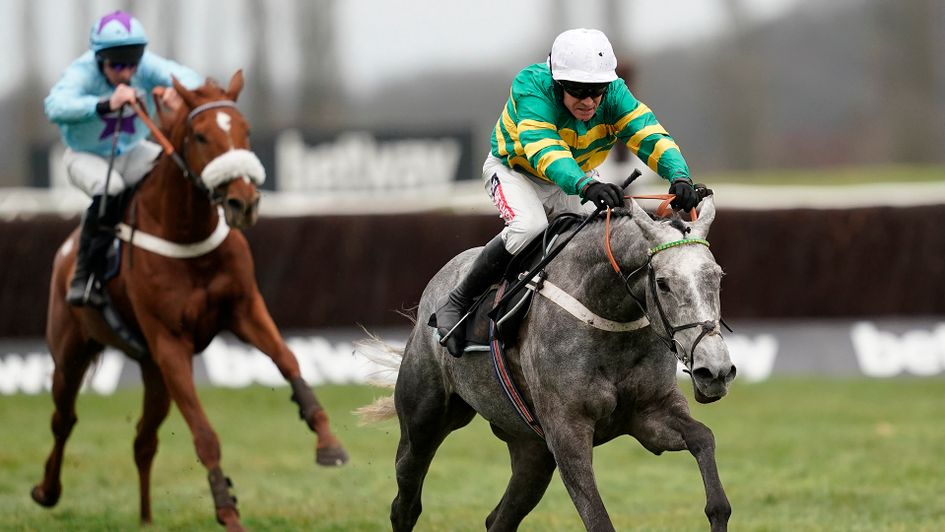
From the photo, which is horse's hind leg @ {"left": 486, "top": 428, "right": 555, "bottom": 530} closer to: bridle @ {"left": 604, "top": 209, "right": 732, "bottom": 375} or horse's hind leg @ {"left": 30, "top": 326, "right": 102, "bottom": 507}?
bridle @ {"left": 604, "top": 209, "right": 732, "bottom": 375}

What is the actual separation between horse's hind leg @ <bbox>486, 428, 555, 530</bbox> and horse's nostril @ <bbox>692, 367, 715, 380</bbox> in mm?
1766

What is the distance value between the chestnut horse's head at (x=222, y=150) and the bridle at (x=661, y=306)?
241 centimetres

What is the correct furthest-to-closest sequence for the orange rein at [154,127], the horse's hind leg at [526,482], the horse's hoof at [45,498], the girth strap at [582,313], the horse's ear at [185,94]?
1. the horse's hoof at [45,498]
2. the orange rein at [154,127]
3. the horse's ear at [185,94]
4. the horse's hind leg at [526,482]
5. the girth strap at [582,313]

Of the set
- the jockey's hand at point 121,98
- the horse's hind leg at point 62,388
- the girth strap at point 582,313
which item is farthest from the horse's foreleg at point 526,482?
the horse's hind leg at point 62,388

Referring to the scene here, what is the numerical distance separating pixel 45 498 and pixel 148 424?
0.80 m

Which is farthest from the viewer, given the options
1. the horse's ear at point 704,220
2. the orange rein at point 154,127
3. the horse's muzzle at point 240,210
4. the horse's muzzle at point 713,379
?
the orange rein at point 154,127

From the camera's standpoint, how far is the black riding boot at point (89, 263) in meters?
8.37

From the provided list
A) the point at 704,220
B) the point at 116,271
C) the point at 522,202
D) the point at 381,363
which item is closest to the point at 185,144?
the point at 116,271

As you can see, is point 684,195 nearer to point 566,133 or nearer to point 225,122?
point 566,133

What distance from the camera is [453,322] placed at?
21.4ft

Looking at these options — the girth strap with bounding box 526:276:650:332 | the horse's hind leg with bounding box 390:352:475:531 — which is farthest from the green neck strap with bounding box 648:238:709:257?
the horse's hind leg with bounding box 390:352:475:531

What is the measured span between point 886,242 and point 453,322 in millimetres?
11089

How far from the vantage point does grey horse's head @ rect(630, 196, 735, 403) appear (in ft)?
16.9

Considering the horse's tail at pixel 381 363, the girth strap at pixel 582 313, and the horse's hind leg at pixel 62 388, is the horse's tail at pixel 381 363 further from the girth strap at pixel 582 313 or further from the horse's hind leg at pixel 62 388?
the horse's hind leg at pixel 62 388
